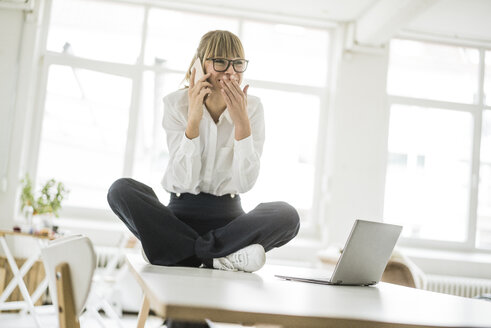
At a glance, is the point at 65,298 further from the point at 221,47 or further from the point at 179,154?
the point at 221,47

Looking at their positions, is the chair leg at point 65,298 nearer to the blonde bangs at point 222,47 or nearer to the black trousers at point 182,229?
the black trousers at point 182,229

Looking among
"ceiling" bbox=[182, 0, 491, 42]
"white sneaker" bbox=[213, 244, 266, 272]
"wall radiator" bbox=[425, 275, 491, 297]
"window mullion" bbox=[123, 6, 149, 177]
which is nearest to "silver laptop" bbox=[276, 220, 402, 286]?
"white sneaker" bbox=[213, 244, 266, 272]

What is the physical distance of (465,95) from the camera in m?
6.08

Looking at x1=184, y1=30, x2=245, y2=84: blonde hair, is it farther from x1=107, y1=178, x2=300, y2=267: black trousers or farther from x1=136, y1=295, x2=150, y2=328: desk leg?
x1=136, y1=295, x2=150, y2=328: desk leg

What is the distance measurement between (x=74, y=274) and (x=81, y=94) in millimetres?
4989

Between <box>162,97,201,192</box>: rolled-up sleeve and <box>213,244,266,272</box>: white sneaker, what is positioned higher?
<box>162,97,201,192</box>: rolled-up sleeve

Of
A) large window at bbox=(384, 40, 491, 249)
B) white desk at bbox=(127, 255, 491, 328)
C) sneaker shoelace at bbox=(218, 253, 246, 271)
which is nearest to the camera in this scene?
white desk at bbox=(127, 255, 491, 328)

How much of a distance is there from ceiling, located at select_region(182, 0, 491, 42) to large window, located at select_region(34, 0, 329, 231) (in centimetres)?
39

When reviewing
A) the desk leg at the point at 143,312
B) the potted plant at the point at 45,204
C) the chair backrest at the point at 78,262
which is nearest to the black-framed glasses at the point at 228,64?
the desk leg at the point at 143,312

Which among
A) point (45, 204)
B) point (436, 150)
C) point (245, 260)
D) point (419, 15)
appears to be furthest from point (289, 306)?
point (436, 150)

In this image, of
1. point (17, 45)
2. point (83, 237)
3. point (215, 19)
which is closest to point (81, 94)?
point (17, 45)

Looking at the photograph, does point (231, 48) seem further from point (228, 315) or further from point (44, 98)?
point (44, 98)

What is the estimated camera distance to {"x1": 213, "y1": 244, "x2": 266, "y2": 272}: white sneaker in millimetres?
1466

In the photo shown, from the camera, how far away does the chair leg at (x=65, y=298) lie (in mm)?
783
